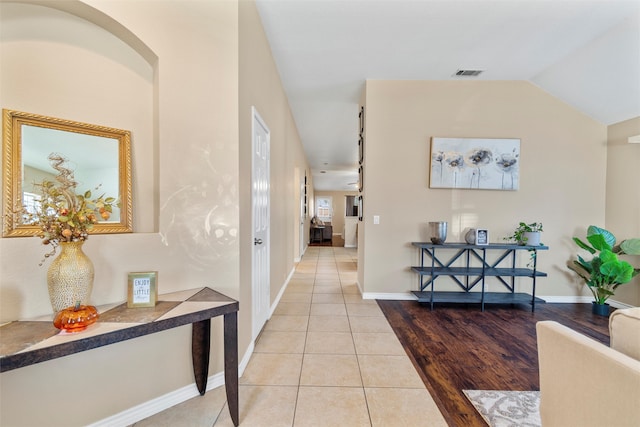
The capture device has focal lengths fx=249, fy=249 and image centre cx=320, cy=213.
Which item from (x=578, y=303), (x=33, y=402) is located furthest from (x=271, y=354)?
(x=578, y=303)

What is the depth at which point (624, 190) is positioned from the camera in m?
3.06

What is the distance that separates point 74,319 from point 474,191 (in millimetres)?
3927

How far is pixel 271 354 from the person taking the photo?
207cm

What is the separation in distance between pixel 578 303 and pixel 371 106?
12.5 ft

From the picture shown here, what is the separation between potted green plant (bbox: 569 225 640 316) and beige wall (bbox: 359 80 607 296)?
287 mm

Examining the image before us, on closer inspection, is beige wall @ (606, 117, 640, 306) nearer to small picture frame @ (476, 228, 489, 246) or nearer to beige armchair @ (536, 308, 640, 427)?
small picture frame @ (476, 228, 489, 246)

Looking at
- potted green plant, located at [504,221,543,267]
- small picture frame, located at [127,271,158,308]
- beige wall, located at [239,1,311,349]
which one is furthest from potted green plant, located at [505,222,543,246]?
small picture frame, located at [127,271,158,308]

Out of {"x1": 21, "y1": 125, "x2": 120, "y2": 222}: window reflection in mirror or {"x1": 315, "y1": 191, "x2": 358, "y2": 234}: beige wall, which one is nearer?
{"x1": 21, "y1": 125, "x2": 120, "y2": 222}: window reflection in mirror

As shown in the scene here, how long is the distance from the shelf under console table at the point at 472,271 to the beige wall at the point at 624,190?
0.95 metres

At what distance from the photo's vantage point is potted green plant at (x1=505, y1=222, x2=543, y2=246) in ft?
10.2

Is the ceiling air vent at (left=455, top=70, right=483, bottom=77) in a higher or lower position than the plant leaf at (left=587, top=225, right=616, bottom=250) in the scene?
higher

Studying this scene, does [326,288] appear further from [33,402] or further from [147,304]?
[33,402]

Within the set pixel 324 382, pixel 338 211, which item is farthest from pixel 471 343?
pixel 338 211

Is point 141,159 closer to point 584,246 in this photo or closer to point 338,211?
point 584,246
